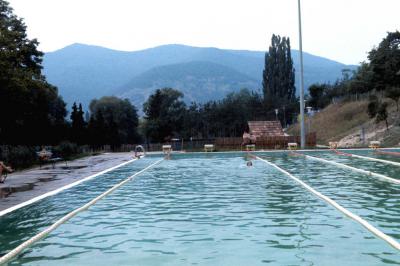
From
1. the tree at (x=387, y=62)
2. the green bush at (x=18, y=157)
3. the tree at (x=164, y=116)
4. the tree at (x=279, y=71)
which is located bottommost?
the green bush at (x=18, y=157)

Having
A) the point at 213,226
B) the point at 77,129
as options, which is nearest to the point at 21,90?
the point at 213,226

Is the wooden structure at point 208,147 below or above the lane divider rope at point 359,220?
above

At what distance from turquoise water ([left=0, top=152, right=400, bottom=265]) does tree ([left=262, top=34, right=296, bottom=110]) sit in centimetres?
9011

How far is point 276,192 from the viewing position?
43.2 ft

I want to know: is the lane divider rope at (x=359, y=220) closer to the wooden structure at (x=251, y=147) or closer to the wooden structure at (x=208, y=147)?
the wooden structure at (x=251, y=147)

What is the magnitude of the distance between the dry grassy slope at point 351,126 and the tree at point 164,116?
17967mm

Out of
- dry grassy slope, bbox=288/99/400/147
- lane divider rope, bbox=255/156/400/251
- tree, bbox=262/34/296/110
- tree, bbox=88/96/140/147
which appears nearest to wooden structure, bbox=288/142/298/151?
dry grassy slope, bbox=288/99/400/147

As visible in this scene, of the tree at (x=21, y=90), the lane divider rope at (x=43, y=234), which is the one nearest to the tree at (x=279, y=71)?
the tree at (x=21, y=90)

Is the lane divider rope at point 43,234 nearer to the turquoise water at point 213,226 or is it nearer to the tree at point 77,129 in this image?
the turquoise water at point 213,226

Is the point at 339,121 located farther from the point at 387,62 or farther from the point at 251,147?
the point at 251,147

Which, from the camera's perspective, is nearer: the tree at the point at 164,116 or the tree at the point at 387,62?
the tree at the point at 387,62

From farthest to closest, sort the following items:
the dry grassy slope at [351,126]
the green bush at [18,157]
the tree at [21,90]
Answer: the dry grassy slope at [351,126]
the green bush at [18,157]
the tree at [21,90]

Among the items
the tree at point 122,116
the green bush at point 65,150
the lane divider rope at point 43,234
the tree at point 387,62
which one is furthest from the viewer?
the tree at point 122,116

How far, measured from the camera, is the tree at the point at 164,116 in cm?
7200
